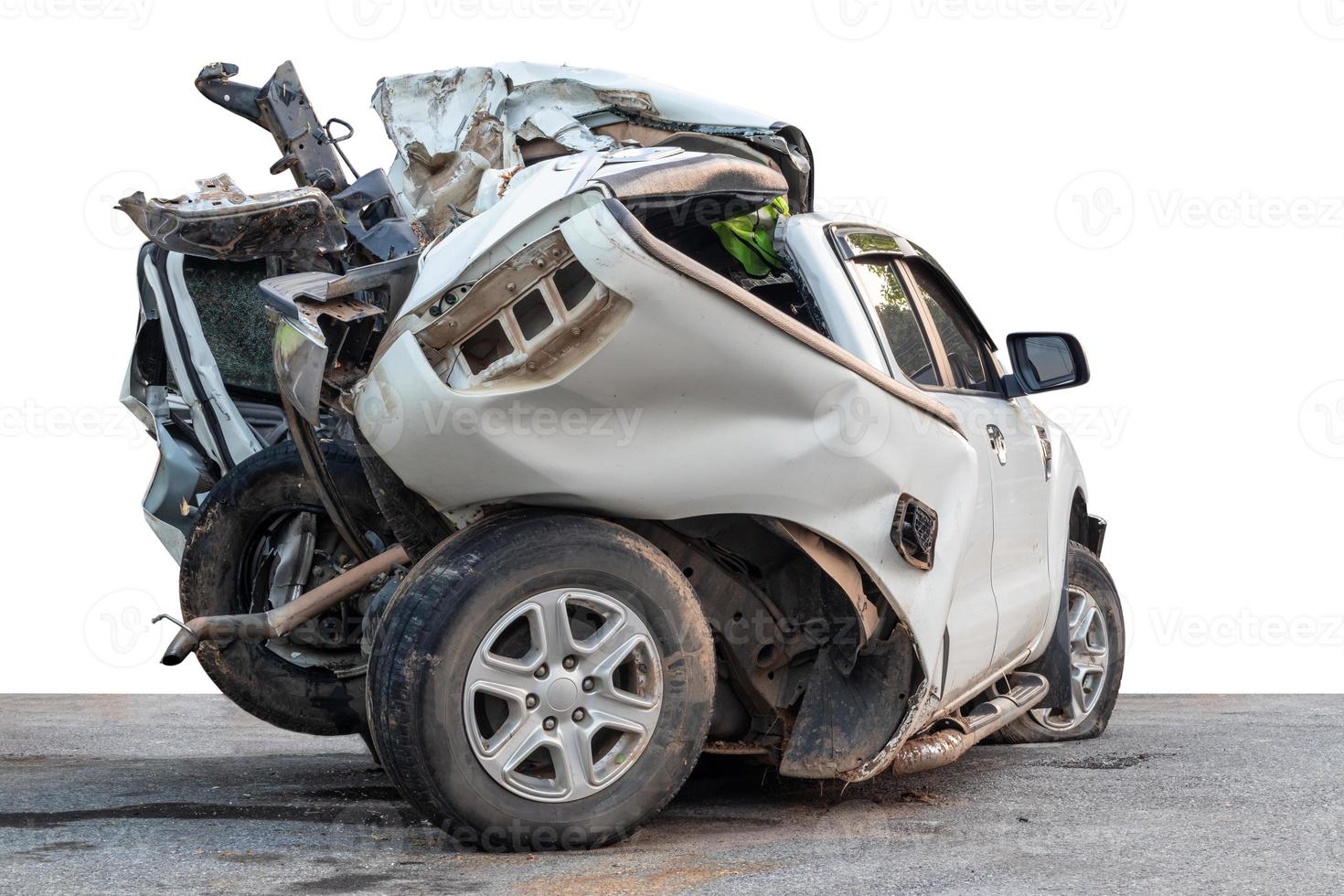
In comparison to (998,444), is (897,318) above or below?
above

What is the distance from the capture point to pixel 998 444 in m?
6.10

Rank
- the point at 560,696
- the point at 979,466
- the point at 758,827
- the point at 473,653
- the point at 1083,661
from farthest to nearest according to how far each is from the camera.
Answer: the point at 1083,661 → the point at 979,466 → the point at 758,827 → the point at 560,696 → the point at 473,653

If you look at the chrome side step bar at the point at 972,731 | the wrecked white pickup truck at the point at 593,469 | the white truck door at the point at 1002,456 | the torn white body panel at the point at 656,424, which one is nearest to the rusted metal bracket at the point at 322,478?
the wrecked white pickup truck at the point at 593,469

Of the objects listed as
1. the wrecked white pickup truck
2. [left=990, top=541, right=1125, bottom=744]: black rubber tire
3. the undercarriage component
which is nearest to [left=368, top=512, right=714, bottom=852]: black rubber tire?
the wrecked white pickup truck

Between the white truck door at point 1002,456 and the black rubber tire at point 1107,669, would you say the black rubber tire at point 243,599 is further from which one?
the black rubber tire at point 1107,669

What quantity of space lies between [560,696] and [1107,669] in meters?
4.37

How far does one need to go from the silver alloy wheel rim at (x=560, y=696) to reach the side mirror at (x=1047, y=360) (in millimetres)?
2548

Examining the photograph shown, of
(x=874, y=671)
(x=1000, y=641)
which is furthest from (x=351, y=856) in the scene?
(x=1000, y=641)

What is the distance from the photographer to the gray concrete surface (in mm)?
4215

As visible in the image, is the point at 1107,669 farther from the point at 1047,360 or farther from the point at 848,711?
the point at 848,711

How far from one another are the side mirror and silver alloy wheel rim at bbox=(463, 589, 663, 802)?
8.36 ft

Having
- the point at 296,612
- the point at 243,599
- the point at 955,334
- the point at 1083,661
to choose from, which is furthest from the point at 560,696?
the point at 1083,661

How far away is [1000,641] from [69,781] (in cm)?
391

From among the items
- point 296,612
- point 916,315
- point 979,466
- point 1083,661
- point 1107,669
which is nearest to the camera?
point 296,612
